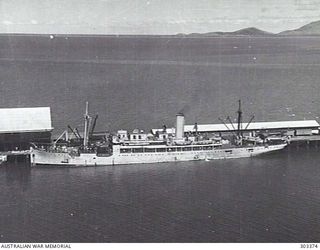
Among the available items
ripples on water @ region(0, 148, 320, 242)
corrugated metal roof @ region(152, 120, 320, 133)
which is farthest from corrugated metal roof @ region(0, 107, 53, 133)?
corrugated metal roof @ region(152, 120, 320, 133)

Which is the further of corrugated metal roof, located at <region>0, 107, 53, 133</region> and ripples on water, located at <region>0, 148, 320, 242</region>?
corrugated metal roof, located at <region>0, 107, 53, 133</region>

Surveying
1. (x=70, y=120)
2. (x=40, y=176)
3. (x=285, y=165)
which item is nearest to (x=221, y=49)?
(x=70, y=120)

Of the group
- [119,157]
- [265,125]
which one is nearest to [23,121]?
[119,157]

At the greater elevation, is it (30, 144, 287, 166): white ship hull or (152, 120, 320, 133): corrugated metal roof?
(152, 120, 320, 133): corrugated metal roof

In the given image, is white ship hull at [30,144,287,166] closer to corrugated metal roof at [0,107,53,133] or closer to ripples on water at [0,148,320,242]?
ripples on water at [0,148,320,242]

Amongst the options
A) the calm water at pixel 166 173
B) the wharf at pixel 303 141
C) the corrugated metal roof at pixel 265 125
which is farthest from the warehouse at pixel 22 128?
the wharf at pixel 303 141

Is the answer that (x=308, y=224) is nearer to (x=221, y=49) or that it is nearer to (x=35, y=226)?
(x=35, y=226)

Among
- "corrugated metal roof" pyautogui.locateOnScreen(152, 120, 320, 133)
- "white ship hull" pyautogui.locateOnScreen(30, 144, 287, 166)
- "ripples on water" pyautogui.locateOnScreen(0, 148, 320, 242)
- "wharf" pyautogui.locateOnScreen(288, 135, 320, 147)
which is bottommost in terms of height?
"ripples on water" pyautogui.locateOnScreen(0, 148, 320, 242)
